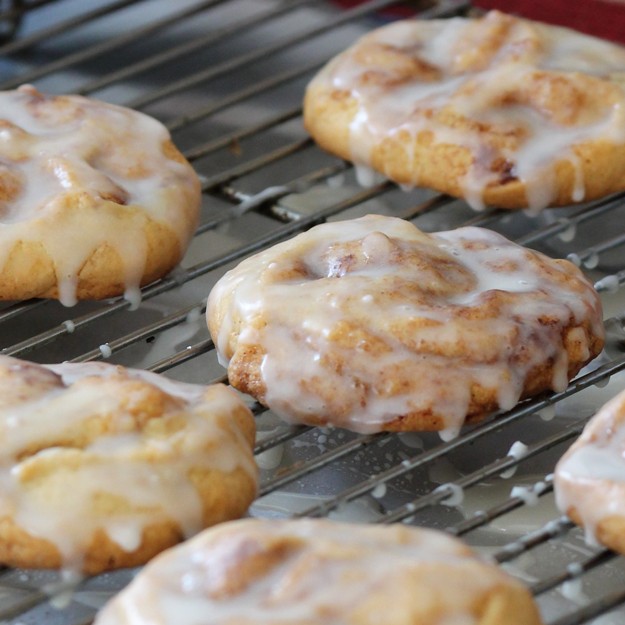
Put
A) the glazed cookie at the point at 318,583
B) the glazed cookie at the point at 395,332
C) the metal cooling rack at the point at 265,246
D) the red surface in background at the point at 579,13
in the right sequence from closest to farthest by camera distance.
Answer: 1. the glazed cookie at the point at 318,583
2. the metal cooling rack at the point at 265,246
3. the glazed cookie at the point at 395,332
4. the red surface in background at the point at 579,13

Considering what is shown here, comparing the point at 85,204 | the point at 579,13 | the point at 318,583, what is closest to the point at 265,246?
the point at 85,204

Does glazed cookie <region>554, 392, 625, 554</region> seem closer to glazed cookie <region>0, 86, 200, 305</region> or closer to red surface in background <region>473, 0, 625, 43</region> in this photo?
glazed cookie <region>0, 86, 200, 305</region>

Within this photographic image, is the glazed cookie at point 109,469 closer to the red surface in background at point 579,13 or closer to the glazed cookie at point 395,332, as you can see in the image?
the glazed cookie at point 395,332

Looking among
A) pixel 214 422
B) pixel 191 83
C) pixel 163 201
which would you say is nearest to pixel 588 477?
pixel 214 422

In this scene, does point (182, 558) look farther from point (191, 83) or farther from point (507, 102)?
point (191, 83)

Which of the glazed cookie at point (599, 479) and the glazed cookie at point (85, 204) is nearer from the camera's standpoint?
the glazed cookie at point (599, 479)

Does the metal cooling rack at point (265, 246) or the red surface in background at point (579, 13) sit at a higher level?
the red surface in background at point (579, 13)

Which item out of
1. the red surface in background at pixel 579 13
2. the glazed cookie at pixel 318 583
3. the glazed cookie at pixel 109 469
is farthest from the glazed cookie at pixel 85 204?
the red surface in background at pixel 579 13

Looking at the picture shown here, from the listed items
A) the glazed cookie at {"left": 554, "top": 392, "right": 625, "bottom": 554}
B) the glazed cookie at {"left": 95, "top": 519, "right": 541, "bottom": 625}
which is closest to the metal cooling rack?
the glazed cookie at {"left": 554, "top": 392, "right": 625, "bottom": 554}
